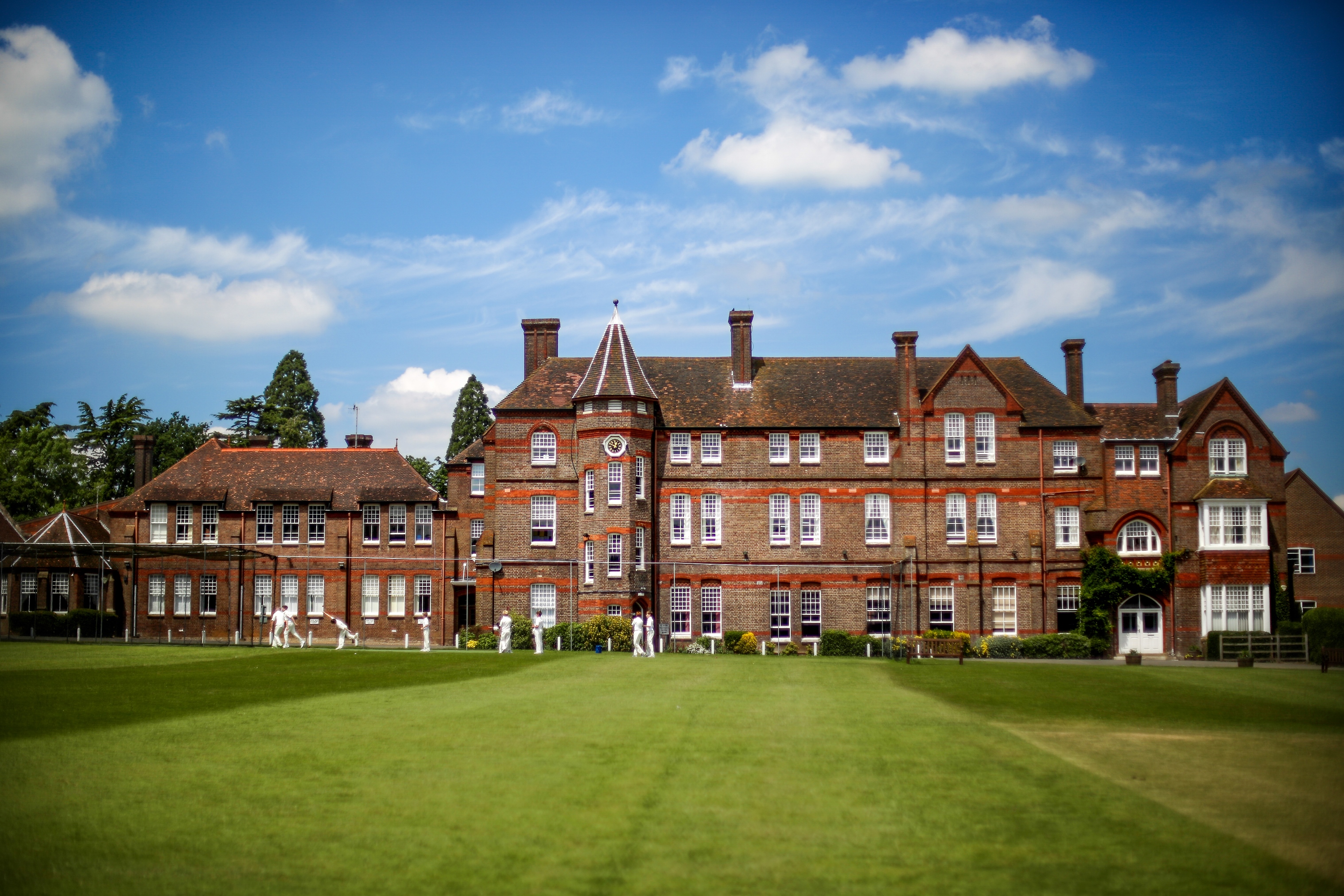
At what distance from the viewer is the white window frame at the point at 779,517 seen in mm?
48156

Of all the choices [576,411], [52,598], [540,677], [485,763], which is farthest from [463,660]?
[52,598]

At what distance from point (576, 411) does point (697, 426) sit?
5702 millimetres

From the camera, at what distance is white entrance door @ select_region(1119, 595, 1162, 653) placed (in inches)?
1829

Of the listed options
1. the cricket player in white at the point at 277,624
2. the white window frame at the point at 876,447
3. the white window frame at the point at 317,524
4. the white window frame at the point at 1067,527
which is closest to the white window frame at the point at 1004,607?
the white window frame at the point at 1067,527

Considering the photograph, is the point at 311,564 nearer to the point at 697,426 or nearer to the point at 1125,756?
the point at 697,426

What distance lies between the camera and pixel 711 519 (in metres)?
48.4

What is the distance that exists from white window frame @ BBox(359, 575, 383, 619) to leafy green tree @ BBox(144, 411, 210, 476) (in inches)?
1142

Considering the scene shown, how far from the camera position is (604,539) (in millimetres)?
46094

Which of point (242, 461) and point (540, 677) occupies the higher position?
point (242, 461)

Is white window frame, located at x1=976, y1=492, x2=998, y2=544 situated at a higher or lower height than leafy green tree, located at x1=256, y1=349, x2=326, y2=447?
lower

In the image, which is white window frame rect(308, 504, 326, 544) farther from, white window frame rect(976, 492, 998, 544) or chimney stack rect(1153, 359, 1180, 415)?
chimney stack rect(1153, 359, 1180, 415)

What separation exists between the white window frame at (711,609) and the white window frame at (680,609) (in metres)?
0.60

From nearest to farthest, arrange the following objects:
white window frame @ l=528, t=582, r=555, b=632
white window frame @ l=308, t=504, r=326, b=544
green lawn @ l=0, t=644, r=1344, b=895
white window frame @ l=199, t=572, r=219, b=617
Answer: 1. green lawn @ l=0, t=644, r=1344, b=895
2. white window frame @ l=528, t=582, r=555, b=632
3. white window frame @ l=199, t=572, r=219, b=617
4. white window frame @ l=308, t=504, r=326, b=544

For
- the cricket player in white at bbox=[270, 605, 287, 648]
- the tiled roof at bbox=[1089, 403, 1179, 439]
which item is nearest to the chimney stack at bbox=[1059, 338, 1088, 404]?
the tiled roof at bbox=[1089, 403, 1179, 439]
